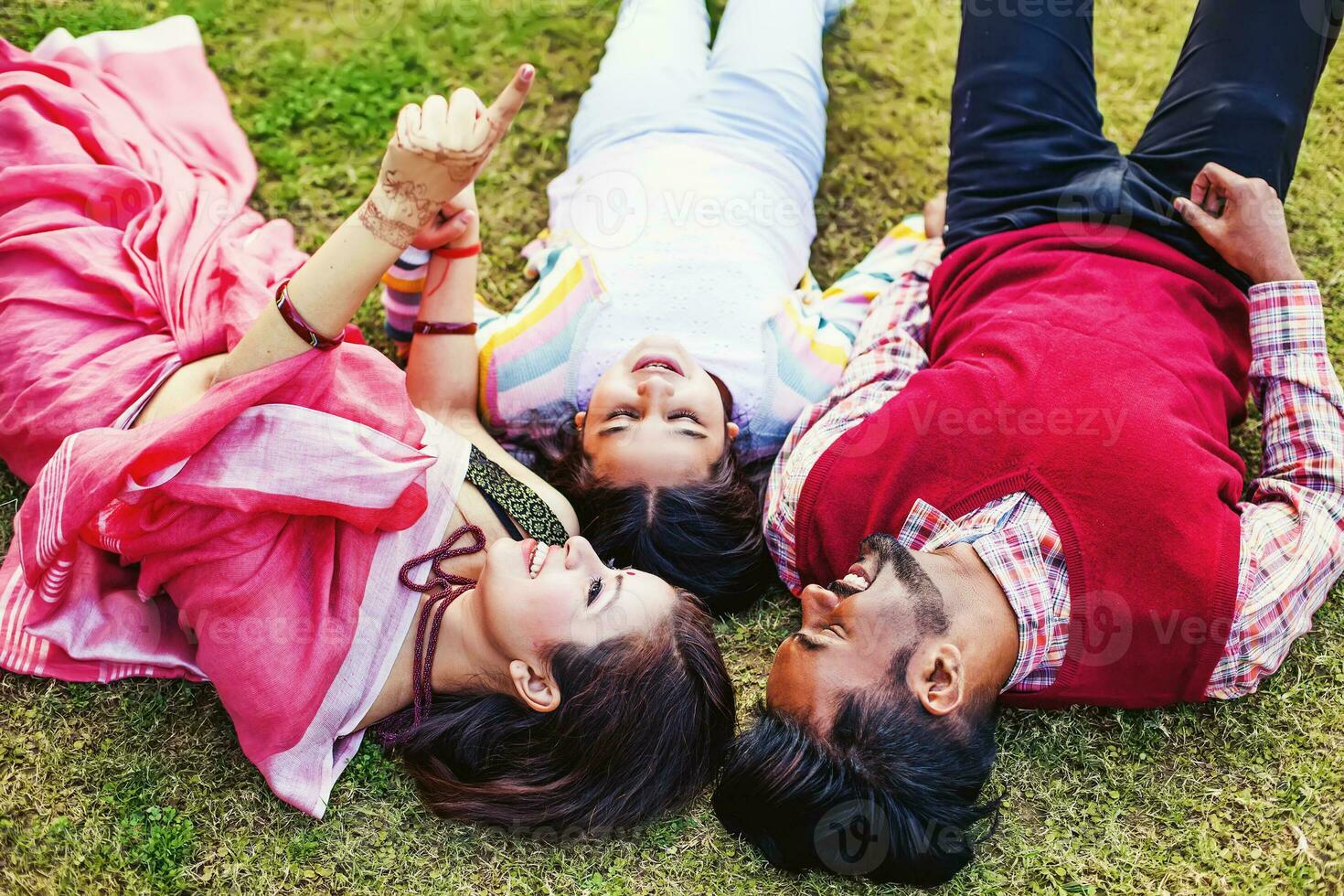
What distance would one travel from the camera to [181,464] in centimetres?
227

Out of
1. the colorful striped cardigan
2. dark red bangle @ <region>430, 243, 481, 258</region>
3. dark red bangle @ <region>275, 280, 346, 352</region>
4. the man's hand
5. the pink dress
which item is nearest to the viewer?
dark red bangle @ <region>275, 280, 346, 352</region>

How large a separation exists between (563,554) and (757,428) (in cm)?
85

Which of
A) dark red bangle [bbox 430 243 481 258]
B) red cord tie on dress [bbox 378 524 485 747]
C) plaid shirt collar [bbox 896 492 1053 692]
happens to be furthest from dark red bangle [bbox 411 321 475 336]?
plaid shirt collar [bbox 896 492 1053 692]

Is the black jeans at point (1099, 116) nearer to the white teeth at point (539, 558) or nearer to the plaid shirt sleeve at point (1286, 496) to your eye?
the plaid shirt sleeve at point (1286, 496)

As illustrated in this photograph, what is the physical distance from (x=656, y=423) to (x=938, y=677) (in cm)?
95

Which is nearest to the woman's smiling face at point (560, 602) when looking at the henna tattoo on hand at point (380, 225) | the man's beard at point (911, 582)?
the man's beard at point (911, 582)

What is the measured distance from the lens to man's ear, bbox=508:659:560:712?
7.77 ft

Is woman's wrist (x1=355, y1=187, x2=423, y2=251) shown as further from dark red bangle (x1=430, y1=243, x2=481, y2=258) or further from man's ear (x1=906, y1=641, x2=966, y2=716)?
man's ear (x1=906, y1=641, x2=966, y2=716)

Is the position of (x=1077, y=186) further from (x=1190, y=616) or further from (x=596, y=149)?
(x=596, y=149)

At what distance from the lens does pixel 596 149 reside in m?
3.44

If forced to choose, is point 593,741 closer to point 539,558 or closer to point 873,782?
point 539,558

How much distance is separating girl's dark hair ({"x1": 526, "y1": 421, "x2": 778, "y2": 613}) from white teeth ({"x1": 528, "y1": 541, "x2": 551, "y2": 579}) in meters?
0.26

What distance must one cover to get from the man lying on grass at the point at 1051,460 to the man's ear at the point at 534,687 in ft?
1.41

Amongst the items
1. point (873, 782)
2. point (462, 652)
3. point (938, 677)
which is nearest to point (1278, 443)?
point (938, 677)
